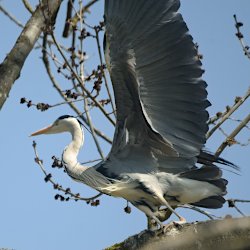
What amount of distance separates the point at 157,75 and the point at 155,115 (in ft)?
1.09

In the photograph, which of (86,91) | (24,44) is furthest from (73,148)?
(24,44)

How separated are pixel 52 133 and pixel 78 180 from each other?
803 millimetres

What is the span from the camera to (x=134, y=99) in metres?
5.12

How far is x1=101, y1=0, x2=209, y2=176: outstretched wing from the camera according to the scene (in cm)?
496

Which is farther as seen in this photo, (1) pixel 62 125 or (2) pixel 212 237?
(1) pixel 62 125

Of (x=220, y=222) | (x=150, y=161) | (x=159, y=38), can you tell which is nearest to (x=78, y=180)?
(x=150, y=161)

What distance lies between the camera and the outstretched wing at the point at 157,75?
195 inches

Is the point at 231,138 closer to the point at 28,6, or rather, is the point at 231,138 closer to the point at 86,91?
the point at 86,91

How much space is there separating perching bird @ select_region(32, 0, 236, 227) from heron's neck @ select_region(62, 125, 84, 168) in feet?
0.80

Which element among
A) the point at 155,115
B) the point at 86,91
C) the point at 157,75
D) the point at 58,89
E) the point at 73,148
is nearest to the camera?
the point at 157,75

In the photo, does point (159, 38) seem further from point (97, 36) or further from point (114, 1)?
point (97, 36)

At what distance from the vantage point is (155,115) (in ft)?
17.2

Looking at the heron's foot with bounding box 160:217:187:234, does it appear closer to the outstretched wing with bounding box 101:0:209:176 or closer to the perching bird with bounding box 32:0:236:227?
the perching bird with bounding box 32:0:236:227

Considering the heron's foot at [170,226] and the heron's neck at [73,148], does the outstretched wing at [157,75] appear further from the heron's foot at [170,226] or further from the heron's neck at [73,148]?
the heron's foot at [170,226]
